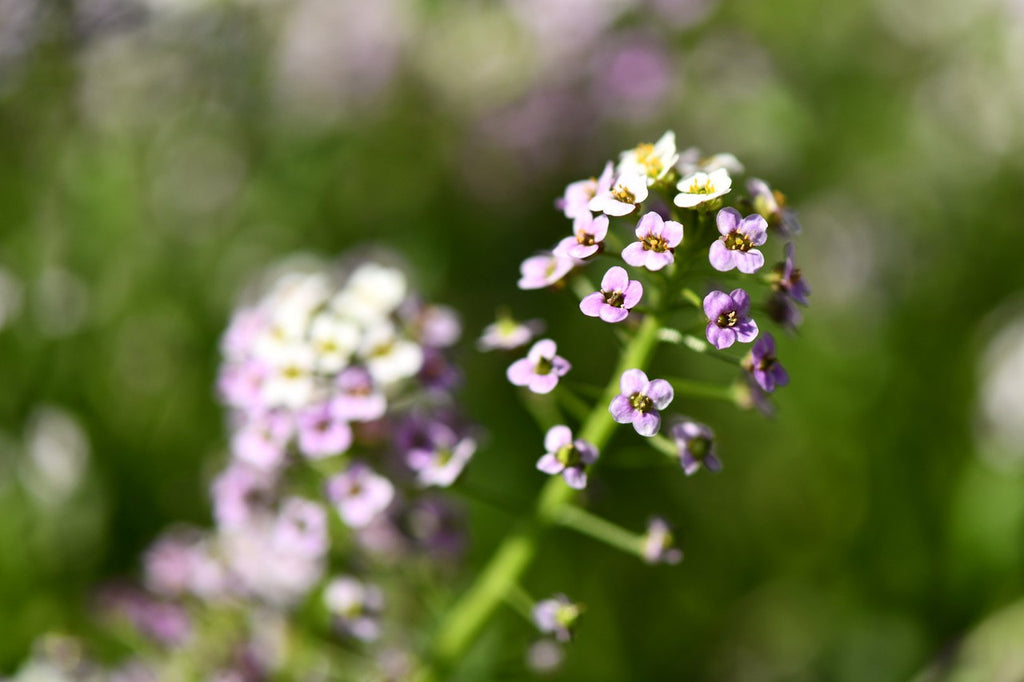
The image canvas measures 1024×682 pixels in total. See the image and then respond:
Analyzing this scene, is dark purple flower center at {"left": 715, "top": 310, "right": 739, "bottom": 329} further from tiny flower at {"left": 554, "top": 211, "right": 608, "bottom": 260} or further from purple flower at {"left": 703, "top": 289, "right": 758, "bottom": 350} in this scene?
tiny flower at {"left": 554, "top": 211, "right": 608, "bottom": 260}

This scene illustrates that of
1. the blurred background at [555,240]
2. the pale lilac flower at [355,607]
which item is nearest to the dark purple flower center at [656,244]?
the pale lilac flower at [355,607]

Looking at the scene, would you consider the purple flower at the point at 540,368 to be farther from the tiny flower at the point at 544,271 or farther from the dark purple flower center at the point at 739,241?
the dark purple flower center at the point at 739,241

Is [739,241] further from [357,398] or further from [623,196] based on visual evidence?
[357,398]

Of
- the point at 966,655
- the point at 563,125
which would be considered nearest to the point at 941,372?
the point at 966,655

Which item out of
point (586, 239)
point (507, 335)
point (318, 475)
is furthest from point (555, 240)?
point (586, 239)

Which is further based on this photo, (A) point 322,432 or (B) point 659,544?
(A) point 322,432

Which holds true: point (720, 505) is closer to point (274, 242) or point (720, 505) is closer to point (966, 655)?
point (966, 655)

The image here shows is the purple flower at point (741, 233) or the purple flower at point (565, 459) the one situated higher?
the purple flower at point (741, 233)

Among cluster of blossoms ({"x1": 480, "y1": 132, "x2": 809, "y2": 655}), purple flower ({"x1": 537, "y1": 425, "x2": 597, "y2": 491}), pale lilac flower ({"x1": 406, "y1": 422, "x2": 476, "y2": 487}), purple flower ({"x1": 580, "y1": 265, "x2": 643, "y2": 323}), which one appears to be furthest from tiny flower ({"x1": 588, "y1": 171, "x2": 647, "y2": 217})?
pale lilac flower ({"x1": 406, "y1": 422, "x2": 476, "y2": 487})
